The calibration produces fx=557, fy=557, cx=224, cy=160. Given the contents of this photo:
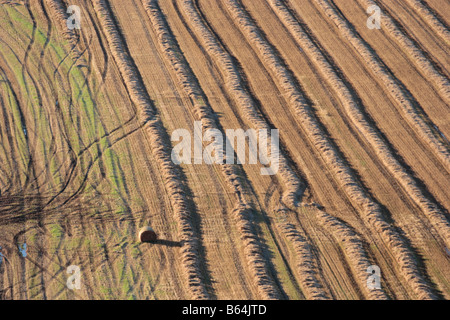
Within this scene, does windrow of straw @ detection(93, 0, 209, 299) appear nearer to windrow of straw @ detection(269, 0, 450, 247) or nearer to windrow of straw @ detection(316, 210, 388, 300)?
windrow of straw @ detection(316, 210, 388, 300)

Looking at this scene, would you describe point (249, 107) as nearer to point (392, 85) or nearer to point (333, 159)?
point (333, 159)

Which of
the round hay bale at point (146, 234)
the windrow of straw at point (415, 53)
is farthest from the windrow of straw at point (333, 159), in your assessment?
the round hay bale at point (146, 234)

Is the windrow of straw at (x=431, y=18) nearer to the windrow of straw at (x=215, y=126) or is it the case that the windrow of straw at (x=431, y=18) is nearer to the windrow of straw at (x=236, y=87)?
the windrow of straw at (x=236, y=87)

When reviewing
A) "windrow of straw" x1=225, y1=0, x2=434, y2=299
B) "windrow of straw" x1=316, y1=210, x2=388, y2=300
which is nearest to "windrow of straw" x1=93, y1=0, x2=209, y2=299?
"windrow of straw" x1=316, y1=210, x2=388, y2=300

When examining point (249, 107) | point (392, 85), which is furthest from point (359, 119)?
point (249, 107)

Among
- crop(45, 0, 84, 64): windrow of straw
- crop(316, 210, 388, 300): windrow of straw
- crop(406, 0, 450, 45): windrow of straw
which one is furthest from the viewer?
crop(406, 0, 450, 45): windrow of straw
